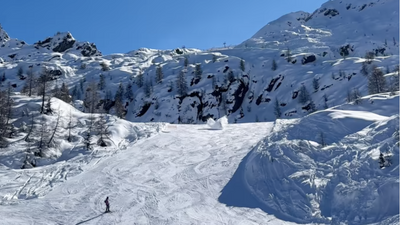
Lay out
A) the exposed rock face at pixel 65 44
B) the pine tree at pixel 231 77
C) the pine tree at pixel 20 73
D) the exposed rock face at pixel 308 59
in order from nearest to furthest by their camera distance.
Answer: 1. the pine tree at pixel 231 77
2. the exposed rock face at pixel 308 59
3. the pine tree at pixel 20 73
4. the exposed rock face at pixel 65 44

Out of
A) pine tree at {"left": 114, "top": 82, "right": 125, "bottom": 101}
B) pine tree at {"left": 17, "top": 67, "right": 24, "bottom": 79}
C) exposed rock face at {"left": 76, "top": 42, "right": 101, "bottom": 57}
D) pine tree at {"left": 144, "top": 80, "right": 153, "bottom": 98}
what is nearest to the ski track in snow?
pine tree at {"left": 144, "top": 80, "right": 153, "bottom": 98}


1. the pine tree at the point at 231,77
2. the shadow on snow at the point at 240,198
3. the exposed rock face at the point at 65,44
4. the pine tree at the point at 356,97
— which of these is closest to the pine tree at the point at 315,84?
the pine tree at the point at 356,97

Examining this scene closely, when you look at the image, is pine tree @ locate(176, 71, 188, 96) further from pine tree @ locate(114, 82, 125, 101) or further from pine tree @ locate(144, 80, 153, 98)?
pine tree @ locate(114, 82, 125, 101)

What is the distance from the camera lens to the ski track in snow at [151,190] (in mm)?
18250

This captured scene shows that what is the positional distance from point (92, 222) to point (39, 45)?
20942cm

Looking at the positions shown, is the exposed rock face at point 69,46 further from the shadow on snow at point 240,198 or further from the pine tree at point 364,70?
the shadow on snow at point 240,198

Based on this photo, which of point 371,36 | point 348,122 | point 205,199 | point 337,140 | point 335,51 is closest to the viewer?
point 205,199

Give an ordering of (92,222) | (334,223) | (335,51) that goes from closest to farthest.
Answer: (334,223)
(92,222)
(335,51)

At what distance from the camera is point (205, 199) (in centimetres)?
2048

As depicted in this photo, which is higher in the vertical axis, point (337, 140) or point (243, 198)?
point (337, 140)

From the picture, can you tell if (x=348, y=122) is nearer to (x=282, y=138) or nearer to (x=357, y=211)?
(x=282, y=138)

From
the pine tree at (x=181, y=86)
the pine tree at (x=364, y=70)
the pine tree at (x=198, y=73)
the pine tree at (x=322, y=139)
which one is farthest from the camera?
the pine tree at (x=198, y=73)

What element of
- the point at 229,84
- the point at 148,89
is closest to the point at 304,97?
the point at 229,84

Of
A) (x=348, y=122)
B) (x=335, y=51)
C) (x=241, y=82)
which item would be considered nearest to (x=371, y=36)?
(x=335, y=51)
